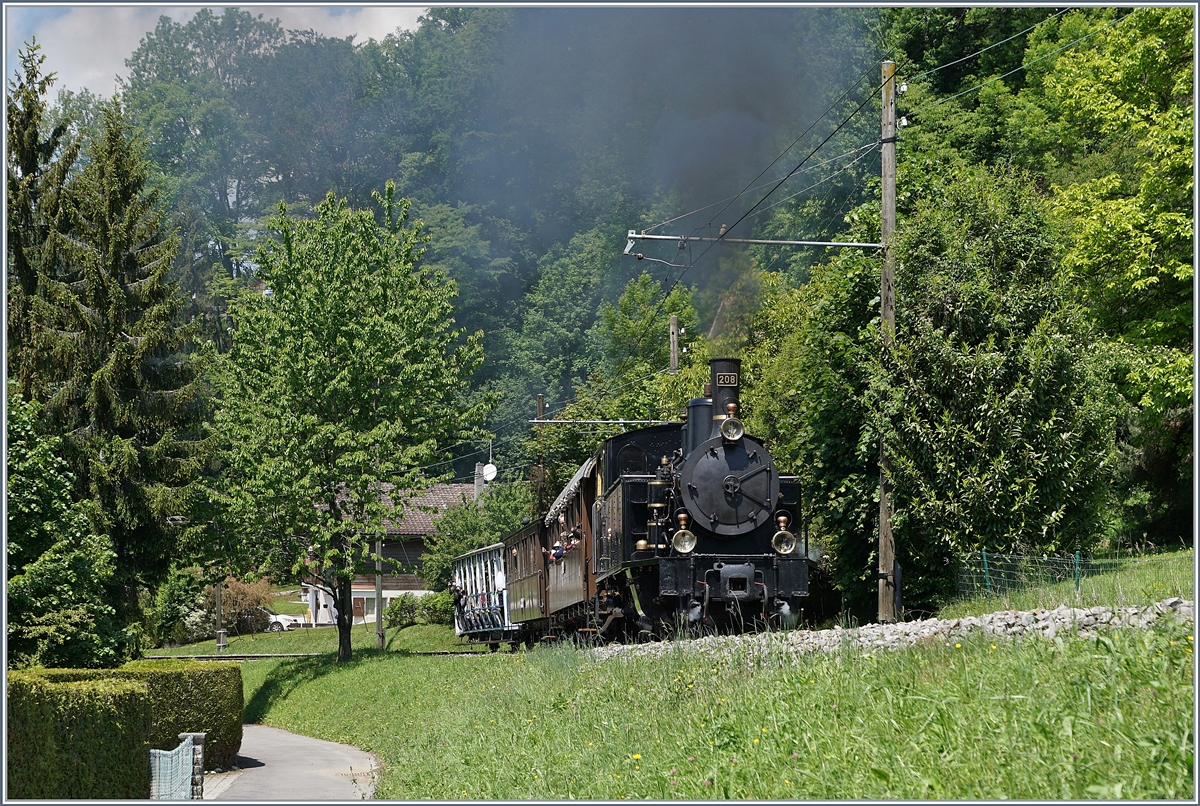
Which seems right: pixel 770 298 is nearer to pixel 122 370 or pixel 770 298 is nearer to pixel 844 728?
pixel 122 370

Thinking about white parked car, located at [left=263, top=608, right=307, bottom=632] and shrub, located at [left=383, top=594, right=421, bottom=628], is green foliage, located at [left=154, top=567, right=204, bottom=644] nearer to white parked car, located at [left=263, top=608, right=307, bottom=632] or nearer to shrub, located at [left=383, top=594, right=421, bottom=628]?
white parked car, located at [left=263, top=608, right=307, bottom=632]

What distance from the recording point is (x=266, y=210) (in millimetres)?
67688

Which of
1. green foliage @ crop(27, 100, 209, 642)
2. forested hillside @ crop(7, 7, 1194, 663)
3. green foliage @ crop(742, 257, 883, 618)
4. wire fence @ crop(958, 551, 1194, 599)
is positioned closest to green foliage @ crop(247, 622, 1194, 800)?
wire fence @ crop(958, 551, 1194, 599)

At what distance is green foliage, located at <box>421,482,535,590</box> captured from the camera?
46344mm

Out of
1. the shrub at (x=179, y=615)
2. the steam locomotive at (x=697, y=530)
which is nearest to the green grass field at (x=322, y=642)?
the shrub at (x=179, y=615)

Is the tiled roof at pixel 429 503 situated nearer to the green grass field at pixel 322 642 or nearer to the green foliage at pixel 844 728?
the green grass field at pixel 322 642

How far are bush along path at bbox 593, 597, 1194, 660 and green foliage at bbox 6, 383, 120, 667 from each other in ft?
30.1

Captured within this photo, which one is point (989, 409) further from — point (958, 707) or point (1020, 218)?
point (958, 707)

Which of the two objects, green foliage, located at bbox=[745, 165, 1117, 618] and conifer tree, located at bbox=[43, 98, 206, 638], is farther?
conifer tree, located at bbox=[43, 98, 206, 638]

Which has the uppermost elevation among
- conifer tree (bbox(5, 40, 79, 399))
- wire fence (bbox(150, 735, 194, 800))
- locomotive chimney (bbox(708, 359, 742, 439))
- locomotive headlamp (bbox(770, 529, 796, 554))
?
conifer tree (bbox(5, 40, 79, 399))

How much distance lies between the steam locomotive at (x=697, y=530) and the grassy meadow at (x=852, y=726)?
2.38 meters

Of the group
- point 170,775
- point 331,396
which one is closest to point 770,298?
point 331,396

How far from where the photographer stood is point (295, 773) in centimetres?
1652

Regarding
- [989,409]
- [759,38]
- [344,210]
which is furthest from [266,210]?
[989,409]
